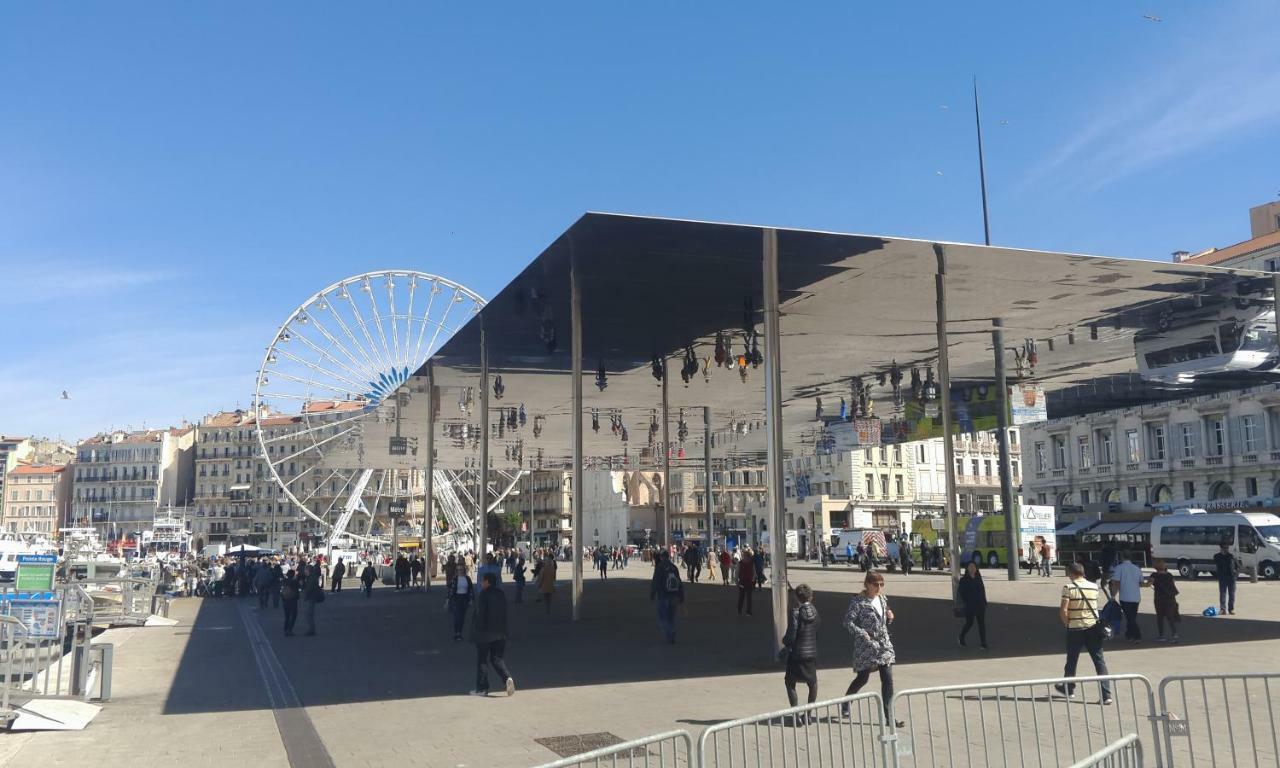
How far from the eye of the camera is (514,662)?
55.2 feet

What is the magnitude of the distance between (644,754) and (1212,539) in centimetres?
4398

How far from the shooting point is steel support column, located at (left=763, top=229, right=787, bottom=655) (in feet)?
52.5

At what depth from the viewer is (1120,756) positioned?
538 centimetres

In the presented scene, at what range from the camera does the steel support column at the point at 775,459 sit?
16.0 metres

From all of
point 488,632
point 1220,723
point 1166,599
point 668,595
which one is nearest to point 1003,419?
point 1166,599

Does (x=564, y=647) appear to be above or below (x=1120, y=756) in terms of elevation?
below

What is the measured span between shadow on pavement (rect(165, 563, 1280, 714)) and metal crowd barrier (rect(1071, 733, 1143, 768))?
7.62 m

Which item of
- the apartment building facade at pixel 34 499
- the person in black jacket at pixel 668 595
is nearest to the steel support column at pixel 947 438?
the person in black jacket at pixel 668 595

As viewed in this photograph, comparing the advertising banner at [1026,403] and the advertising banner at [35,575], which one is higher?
the advertising banner at [1026,403]

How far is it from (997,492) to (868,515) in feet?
52.4

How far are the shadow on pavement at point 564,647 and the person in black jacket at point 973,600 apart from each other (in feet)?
1.40

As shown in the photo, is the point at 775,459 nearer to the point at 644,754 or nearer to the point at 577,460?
the point at 577,460

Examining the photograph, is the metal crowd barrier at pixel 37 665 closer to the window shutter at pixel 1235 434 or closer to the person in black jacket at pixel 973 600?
the person in black jacket at pixel 973 600

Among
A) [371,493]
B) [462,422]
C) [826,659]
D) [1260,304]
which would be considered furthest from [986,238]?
[371,493]
